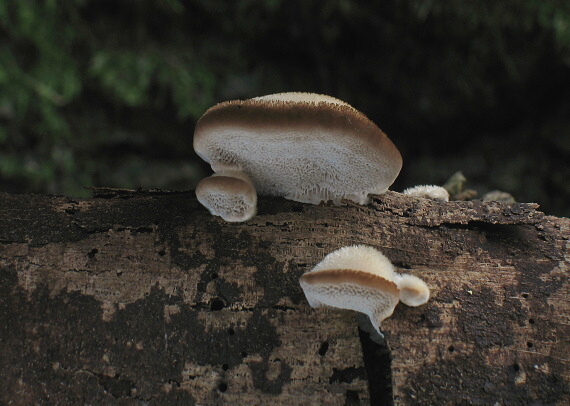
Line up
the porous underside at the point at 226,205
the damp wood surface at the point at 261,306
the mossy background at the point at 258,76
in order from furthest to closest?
the mossy background at the point at 258,76
the porous underside at the point at 226,205
the damp wood surface at the point at 261,306

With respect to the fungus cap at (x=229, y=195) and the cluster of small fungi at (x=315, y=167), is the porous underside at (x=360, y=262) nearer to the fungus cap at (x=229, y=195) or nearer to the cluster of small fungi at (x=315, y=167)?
the cluster of small fungi at (x=315, y=167)

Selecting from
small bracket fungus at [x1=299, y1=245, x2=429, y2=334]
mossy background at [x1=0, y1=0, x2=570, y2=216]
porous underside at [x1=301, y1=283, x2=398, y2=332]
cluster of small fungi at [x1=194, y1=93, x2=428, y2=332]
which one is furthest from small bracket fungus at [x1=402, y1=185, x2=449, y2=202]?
mossy background at [x1=0, y1=0, x2=570, y2=216]

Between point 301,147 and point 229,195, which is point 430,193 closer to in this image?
point 301,147

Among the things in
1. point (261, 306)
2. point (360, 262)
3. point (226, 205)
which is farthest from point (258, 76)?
point (360, 262)

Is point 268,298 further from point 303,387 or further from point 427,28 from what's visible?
point 427,28

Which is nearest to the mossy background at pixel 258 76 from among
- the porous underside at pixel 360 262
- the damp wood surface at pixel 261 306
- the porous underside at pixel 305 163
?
the damp wood surface at pixel 261 306
